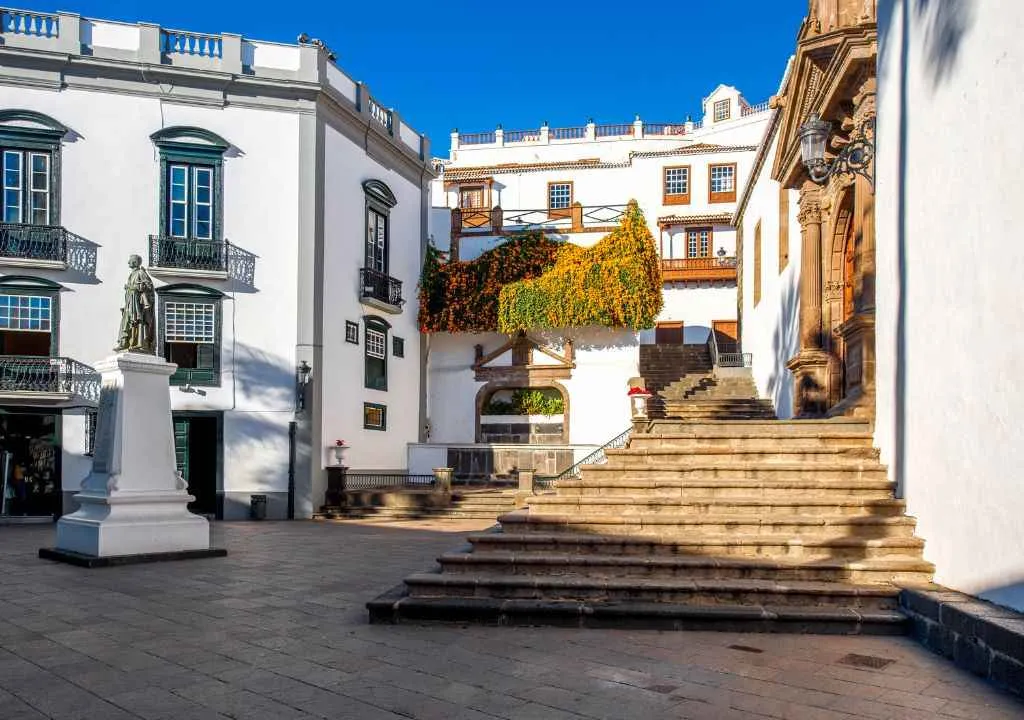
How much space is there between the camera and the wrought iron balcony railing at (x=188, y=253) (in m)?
18.0

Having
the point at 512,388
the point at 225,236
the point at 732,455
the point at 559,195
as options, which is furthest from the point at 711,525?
the point at 559,195

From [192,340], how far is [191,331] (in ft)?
0.62

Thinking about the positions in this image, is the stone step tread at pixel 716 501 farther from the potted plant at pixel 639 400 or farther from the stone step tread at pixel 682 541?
the potted plant at pixel 639 400

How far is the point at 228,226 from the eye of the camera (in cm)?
1853

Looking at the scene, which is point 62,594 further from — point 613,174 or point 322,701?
point 613,174

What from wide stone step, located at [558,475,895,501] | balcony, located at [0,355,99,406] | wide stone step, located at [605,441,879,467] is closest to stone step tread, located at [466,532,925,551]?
wide stone step, located at [558,475,895,501]

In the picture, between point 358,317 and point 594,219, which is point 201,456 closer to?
point 358,317

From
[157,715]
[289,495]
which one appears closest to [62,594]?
[157,715]

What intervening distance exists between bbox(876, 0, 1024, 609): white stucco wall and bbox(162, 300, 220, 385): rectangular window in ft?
46.2

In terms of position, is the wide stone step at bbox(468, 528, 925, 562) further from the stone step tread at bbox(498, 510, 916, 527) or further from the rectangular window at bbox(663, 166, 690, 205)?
the rectangular window at bbox(663, 166, 690, 205)

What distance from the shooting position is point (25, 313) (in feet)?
57.3

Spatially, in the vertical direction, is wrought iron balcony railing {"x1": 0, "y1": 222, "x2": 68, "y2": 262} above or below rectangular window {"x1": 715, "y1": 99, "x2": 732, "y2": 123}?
below

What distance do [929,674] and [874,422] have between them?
416 cm

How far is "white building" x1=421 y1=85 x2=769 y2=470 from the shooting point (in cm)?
2347
